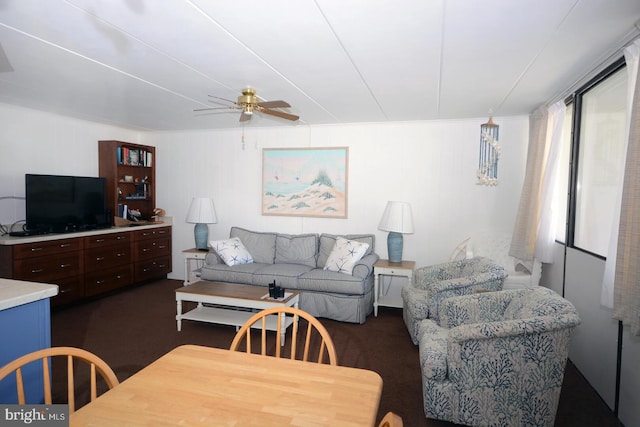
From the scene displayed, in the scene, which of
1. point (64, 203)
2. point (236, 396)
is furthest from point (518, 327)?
point (64, 203)

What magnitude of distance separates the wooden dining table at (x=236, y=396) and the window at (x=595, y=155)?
7.15 ft

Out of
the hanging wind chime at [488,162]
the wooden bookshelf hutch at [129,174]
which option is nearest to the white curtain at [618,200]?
the hanging wind chime at [488,162]

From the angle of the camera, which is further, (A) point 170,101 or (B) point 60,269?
(B) point 60,269

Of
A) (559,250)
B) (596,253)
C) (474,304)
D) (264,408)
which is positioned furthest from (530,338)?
(559,250)

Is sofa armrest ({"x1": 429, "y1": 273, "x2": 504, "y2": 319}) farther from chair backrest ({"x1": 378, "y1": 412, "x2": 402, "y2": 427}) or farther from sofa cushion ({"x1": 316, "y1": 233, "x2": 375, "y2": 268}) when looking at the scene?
chair backrest ({"x1": 378, "y1": 412, "x2": 402, "y2": 427})

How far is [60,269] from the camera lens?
4.30m

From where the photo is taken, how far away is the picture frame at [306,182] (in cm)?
514

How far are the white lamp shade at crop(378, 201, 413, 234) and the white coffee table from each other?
1413mm

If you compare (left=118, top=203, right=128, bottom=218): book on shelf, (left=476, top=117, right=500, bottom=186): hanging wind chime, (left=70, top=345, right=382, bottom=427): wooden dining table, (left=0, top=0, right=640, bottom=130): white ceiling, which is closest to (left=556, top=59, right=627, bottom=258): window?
(left=0, top=0, right=640, bottom=130): white ceiling

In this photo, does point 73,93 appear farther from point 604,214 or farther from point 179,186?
point 604,214

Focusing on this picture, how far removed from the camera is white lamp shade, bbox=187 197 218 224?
17.6ft

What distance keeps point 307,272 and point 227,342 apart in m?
1.28

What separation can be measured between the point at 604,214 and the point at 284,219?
3720 millimetres

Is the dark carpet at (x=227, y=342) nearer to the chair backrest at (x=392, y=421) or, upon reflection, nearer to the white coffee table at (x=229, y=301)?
the white coffee table at (x=229, y=301)
